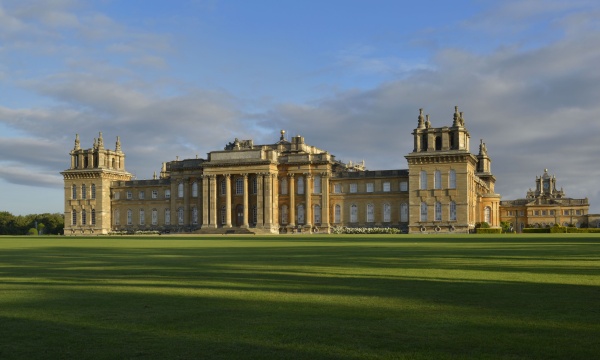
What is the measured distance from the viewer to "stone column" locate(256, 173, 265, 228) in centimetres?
9656

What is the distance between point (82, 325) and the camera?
1057 cm

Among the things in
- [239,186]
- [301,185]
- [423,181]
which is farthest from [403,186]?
[239,186]

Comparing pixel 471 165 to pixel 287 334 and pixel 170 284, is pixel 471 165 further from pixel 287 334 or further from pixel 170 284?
pixel 287 334

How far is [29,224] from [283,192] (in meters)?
55.3

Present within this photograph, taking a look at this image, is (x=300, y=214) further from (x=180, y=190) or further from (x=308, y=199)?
(x=180, y=190)

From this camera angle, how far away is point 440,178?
87.7 metres

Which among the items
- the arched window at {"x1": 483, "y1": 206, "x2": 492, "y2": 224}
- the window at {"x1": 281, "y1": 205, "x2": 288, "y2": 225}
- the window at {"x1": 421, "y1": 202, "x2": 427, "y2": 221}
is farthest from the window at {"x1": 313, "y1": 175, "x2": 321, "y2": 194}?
the arched window at {"x1": 483, "y1": 206, "x2": 492, "y2": 224}

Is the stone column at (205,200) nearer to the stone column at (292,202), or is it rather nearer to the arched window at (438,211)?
the stone column at (292,202)

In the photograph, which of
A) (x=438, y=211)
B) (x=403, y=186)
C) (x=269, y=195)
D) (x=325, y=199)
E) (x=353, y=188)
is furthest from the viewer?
(x=353, y=188)

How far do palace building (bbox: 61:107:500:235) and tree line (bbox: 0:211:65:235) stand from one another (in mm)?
10533

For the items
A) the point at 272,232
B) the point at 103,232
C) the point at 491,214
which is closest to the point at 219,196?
the point at 272,232

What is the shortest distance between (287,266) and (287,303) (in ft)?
29.8

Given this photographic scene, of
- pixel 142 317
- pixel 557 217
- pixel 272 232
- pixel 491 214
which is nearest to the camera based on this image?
pixel 142 317

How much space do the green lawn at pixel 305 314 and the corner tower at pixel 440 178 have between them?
6766 cm
